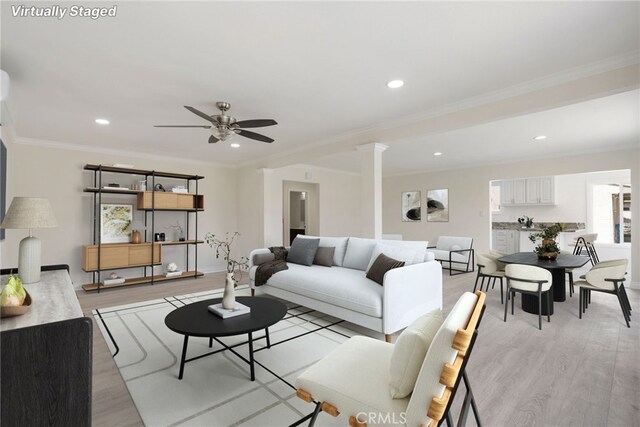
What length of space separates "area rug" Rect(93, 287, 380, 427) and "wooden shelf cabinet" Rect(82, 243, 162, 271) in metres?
1.65

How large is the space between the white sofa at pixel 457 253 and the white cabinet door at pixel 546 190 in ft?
7.12

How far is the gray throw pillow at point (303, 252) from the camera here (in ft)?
14.0

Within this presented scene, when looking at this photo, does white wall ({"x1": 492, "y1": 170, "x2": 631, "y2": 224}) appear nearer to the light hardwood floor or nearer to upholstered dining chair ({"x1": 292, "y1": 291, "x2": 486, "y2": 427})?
the light hardwood floor

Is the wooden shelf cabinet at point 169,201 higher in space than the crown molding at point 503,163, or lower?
lower

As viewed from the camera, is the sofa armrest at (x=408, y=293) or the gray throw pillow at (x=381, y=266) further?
the gray throw pillow at (x=381, y=266)

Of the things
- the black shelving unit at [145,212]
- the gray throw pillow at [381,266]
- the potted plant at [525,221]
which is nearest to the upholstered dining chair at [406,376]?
the gray throw pillow at [381,266]

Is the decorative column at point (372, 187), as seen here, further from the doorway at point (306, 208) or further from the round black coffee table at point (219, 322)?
the doorway at point (306, 208)

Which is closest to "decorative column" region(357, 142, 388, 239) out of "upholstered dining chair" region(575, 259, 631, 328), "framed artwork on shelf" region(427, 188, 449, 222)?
"upholstered dining chair" region(575, 259, 631, 328)

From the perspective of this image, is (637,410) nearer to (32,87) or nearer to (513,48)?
(513,48)

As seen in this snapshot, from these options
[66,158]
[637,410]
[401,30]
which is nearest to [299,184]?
[66,158]

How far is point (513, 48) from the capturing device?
7.25 ft

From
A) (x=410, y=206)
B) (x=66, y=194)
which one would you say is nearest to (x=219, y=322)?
(x=66, y=194)

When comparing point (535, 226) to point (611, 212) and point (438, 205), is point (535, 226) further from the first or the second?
point (438, 205)

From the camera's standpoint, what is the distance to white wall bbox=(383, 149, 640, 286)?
16.2ft
